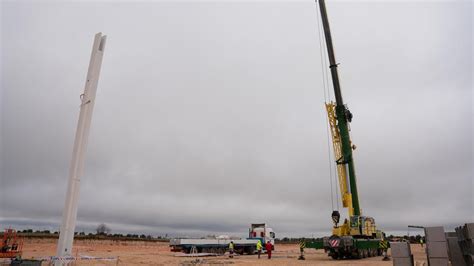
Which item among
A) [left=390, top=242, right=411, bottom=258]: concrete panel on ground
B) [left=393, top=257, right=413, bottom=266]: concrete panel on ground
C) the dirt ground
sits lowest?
the dirt ground

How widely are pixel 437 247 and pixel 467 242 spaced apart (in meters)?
2.90

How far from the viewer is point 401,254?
1305 centimetres

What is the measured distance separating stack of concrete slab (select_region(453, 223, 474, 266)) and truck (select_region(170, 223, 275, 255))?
23.3 meters

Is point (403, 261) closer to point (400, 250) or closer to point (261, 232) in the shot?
point (400, 250)

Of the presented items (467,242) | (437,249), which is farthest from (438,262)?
(467,242)

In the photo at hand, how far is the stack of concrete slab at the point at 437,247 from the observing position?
1283 cm

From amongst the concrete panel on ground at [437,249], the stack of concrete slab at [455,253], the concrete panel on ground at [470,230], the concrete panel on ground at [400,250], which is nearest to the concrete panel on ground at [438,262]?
the concrete panel on ground at [437,249]

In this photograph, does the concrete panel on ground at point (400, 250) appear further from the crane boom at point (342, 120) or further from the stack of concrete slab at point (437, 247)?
the crane boom at point (342, 120)

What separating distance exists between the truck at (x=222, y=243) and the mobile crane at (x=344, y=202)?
1178cm

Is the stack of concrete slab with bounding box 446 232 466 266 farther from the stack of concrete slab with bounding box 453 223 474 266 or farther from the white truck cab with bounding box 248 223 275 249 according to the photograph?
the white truck cab with bounding box 248 223 275 249

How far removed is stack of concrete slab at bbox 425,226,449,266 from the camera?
42.1 feet

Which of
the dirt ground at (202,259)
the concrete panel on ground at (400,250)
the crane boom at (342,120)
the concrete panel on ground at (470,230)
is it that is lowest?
the dirt ground at (202,259)

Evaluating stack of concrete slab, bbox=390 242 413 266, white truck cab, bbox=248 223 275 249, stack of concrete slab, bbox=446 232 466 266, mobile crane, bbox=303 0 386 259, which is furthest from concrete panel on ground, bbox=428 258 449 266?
white truck cab, bbox=248 223 275 249

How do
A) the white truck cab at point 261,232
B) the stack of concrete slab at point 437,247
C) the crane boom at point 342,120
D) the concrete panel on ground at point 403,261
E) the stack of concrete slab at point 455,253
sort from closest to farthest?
the stack of concrete slab at point 437,247
the concrete panel on ground at point 403,261
the stack of concrete slab at point 455,253
the crane boom at point 342,120
the white truck cab at point 261,232
